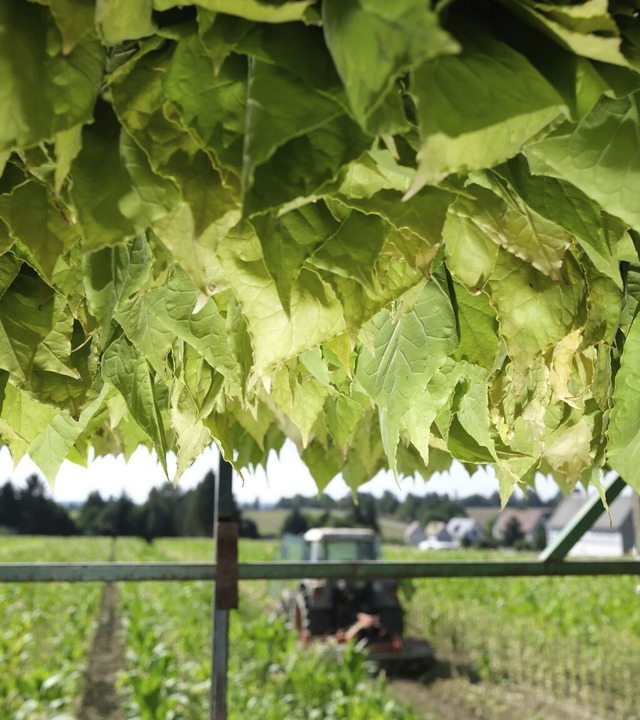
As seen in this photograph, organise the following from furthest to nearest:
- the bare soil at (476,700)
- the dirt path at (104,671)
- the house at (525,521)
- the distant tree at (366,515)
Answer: the house at (525,521)
the distant tree at (366,515)
the dirt path at (104,671)
the bare soil at (476,700)

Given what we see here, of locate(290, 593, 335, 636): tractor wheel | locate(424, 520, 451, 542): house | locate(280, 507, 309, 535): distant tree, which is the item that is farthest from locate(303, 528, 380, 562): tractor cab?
locate(424, 520, 451, 542): house

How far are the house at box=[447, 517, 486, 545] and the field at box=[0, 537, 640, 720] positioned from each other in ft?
90.8

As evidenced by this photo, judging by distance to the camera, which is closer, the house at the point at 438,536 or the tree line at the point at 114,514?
the tree line at the point at 114,514

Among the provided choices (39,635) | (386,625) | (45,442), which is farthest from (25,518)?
(45,442)

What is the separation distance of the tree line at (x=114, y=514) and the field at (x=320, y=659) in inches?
900

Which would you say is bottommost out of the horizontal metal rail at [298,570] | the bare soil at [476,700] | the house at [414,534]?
the bare soil at [476,700]

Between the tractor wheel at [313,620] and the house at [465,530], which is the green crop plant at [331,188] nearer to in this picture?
the tractor wheel at [313,620]

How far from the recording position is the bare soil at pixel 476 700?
772cm

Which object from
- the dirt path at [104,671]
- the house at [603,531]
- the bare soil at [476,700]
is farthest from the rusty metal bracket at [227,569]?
the house at [603,531]

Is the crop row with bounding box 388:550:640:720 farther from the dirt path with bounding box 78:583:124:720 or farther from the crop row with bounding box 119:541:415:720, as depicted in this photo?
the dirt path with bounding box 78:583:124:720

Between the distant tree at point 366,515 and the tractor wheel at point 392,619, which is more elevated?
the distant tree at point 366,515

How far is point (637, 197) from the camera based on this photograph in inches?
13.2

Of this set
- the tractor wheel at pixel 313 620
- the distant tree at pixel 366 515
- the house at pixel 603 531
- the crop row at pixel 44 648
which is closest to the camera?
the crop row at pixel 44 648

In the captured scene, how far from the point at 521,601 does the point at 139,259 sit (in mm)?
11703
